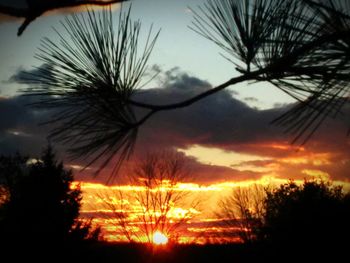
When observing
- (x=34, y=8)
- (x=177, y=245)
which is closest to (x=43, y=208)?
(x=177, y=245)

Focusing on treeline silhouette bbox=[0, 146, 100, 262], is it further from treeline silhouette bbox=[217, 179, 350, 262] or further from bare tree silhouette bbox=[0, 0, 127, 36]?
bare tree silhouette bbox=[0, 0, 127, 36]

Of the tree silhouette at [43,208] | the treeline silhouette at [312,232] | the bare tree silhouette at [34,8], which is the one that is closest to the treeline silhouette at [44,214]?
the tree silhouette at [43,208]

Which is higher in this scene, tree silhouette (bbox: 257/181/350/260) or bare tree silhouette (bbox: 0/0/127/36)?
bare tree silhouette (bbox: 0/0/127/36)

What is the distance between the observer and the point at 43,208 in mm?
19750

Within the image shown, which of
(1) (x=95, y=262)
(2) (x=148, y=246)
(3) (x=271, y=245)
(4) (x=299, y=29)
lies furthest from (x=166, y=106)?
(2) (x=148, y=246)

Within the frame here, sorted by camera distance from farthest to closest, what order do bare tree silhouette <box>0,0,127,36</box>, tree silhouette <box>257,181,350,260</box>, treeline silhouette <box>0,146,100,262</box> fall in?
1. treeline silhouette <box>0,146,100,262</box>
2. tree silhouette <box>257,181,350,260</box>
3. bare tree silhouette <box>0,0,127,36</box>

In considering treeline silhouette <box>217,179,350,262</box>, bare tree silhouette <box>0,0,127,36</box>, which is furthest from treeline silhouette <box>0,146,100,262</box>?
bare tree silhouette <box>0,0,127,36</box>

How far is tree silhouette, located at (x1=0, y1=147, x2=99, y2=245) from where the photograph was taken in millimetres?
18875

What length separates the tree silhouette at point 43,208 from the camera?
1888cm

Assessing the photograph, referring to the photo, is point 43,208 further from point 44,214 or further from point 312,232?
point 312,232

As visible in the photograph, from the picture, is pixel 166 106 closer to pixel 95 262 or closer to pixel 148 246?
pixel 95 262

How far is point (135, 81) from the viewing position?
2.28m

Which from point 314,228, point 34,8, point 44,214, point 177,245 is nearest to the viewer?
point 34,8

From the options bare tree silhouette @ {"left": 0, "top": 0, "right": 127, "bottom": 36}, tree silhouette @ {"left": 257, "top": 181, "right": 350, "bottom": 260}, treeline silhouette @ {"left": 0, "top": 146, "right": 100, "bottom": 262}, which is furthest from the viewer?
treeline silhouette @ {"left": 0, "top": 146, "right": 100, "bottom": 262}
